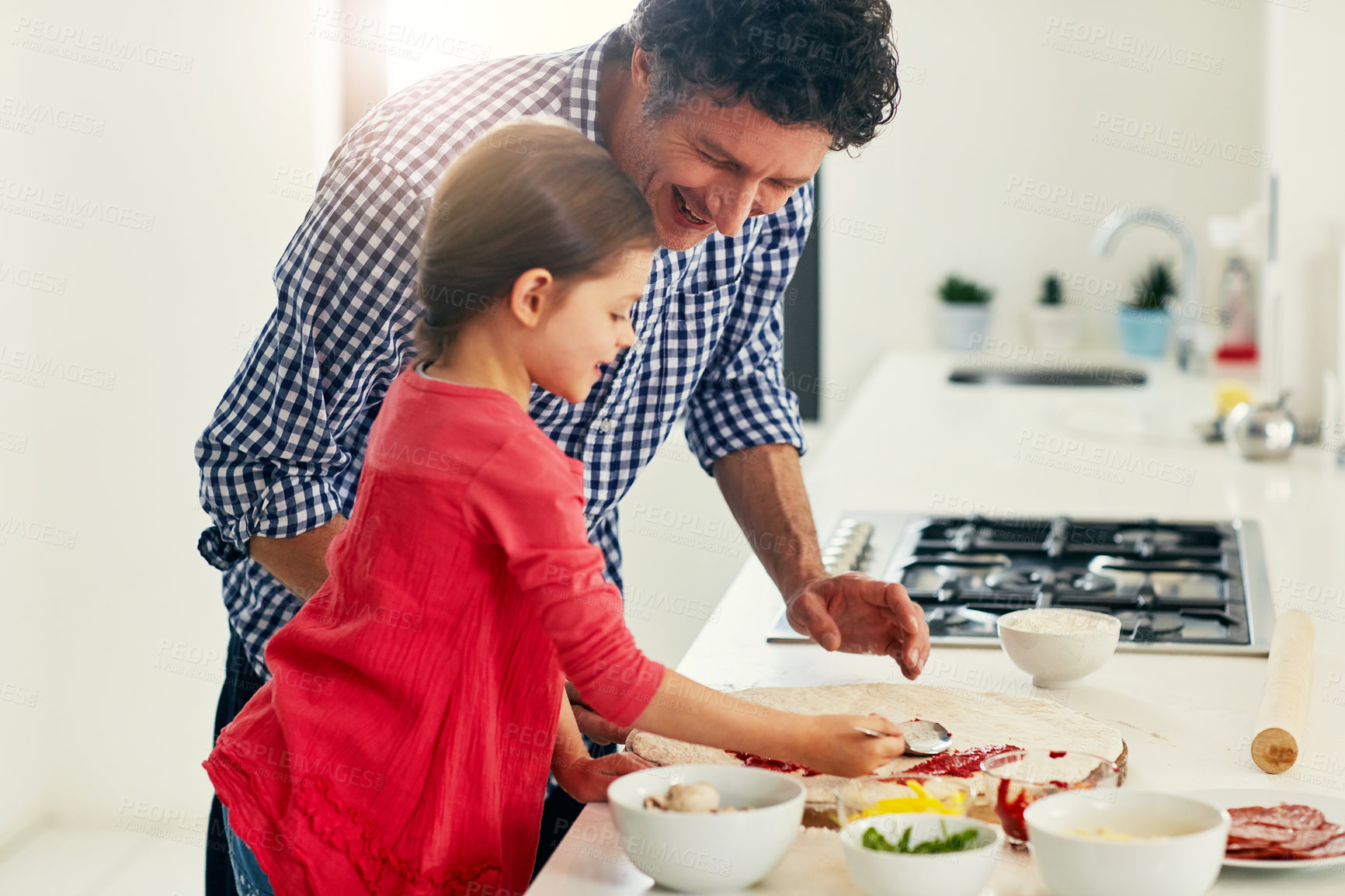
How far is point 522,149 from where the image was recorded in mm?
996

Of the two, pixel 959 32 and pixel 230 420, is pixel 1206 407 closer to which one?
pixel 959 32

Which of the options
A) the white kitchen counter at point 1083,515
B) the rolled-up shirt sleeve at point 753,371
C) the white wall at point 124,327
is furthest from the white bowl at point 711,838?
the white wall at point 124,327

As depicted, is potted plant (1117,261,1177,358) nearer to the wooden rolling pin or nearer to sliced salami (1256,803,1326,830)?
the wooden rolling pin

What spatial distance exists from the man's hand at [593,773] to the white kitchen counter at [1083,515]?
0.02 metres

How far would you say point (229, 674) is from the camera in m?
1.46

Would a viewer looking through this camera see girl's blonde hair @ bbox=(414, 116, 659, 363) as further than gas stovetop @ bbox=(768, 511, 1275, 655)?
No

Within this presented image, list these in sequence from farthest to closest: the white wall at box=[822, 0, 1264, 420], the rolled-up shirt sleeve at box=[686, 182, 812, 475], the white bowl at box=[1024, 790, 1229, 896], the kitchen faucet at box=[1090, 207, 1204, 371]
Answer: the white wall at box=[822, 0, 1264, 420]
the kitchen faucet at box=[1090, 207, 1204, 371]
the rolled-up shirt sleeve at box=[686, 182, 812, 475]
the white bowl at box=[1024, 790, 1229, 896]

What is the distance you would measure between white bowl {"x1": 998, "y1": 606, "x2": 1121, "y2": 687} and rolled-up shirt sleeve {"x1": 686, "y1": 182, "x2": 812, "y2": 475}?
1.41 feet

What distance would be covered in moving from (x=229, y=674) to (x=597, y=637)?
0.68m

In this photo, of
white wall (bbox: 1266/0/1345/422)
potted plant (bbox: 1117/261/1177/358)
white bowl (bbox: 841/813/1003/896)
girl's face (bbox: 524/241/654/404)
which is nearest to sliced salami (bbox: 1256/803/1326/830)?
white bowl (bbox: 841/813/1003/896)

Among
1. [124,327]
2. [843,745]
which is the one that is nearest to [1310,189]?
[843,745]

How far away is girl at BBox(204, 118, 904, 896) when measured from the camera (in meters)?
0.96

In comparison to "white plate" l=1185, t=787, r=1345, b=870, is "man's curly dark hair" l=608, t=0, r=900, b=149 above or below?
above

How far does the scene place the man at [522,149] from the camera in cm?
117
